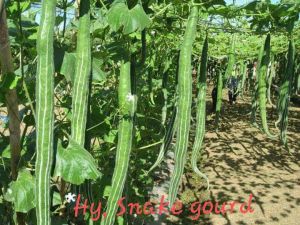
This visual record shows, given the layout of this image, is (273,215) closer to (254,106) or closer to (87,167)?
Answer: (254,106)

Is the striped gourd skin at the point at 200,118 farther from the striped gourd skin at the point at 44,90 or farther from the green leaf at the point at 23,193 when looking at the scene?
the striped gourd skin at the point at 44,90

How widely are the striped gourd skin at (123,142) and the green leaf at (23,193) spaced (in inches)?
13.1

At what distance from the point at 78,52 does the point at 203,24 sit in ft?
5.68

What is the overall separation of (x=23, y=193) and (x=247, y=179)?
561 cm

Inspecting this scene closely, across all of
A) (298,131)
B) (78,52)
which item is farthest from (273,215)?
(298,131)

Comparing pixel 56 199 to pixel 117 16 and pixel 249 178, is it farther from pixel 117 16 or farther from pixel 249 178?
pixel 249 178

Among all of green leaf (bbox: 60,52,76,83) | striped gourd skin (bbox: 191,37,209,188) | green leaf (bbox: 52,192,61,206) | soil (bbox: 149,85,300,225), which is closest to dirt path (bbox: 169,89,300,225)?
soil (bbox: 149,85,300,225)

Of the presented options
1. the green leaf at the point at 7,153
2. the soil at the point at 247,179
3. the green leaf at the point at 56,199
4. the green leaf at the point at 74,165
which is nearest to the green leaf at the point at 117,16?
the green leaf at the point at 74,165

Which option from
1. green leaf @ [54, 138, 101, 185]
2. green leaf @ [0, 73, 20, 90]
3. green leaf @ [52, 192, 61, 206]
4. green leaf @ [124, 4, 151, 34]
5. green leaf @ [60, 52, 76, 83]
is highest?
green leaf @ [124, 4, 151, 34]

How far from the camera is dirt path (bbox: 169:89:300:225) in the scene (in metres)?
5.30

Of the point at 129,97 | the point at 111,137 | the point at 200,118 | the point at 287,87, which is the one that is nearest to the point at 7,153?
the point at 129,97

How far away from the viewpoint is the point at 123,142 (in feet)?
6.20

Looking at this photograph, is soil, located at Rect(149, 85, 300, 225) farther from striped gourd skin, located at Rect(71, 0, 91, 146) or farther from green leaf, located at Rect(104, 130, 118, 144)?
striped gourd skin, located at Rect(71, 0, 91, 146)

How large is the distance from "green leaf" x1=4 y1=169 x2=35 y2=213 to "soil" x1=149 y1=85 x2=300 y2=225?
2.24m
